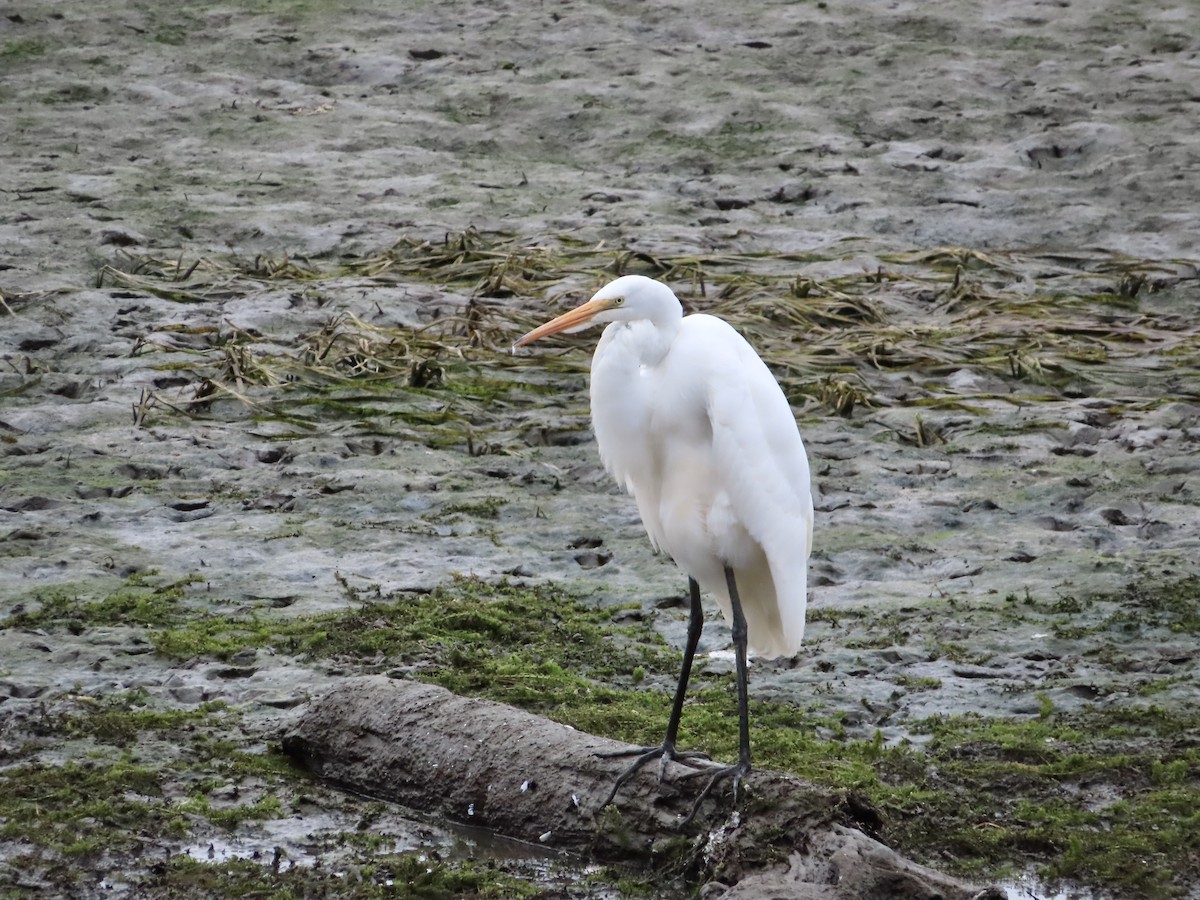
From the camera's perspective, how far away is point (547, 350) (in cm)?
821

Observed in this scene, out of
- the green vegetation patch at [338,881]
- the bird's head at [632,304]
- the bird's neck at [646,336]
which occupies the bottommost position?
the green vegetation patch at [338,881]

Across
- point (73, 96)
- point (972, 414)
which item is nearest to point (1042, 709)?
point (972, 414)

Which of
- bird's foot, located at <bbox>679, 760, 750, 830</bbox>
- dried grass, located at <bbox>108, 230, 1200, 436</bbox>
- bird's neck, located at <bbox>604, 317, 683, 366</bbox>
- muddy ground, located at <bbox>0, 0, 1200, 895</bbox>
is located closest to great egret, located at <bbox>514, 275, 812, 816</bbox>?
bird's neck, located at <bbox>604, 317, 683, 366</bbox>

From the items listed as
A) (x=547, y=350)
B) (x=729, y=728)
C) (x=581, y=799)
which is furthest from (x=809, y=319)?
(x=581, y=799)

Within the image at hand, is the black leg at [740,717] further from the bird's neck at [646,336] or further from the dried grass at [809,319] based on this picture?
the dried grass at [809,319]

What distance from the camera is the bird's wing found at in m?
3.95

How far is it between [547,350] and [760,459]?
431 centimetres

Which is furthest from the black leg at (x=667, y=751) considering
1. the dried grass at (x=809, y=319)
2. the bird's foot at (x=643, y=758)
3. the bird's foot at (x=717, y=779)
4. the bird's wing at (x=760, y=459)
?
the dried grass at (x=809, y=319)

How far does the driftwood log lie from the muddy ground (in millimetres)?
117

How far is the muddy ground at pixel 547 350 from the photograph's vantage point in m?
4.76

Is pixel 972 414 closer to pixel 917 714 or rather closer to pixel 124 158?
pixel 917 714

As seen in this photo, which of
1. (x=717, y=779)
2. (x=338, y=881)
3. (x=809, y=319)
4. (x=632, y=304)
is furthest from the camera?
(x=809, y=319)

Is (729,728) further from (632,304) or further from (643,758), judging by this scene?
(632,304)

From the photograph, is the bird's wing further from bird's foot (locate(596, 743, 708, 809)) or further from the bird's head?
bird's foot (locate(596, 743, 708, 809))
